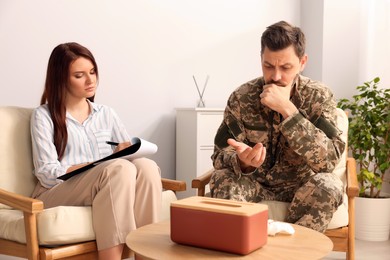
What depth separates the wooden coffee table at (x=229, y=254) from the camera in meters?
1.52

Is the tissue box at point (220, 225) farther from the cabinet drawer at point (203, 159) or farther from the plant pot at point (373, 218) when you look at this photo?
the plant pot at point (373, 218)

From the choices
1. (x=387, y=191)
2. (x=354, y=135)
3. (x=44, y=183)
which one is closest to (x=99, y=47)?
(x=44, y=183)

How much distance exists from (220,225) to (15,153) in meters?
1.35

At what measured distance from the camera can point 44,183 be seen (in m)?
2.42

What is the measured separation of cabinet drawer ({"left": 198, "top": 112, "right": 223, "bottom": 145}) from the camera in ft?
13.0

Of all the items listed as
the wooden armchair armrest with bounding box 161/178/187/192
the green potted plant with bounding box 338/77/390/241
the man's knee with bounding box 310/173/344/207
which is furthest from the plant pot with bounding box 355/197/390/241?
the wooden armchair armrest with bounding box 161/178/187/192

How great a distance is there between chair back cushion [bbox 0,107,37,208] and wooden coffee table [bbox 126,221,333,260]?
3.21ft

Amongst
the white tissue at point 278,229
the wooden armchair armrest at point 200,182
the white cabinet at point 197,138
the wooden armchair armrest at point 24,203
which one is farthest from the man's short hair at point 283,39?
the white cabinet at point 197,138

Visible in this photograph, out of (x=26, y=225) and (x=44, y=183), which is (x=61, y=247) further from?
(x=44, y=183)

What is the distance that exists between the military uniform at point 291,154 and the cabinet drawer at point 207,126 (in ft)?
4.46

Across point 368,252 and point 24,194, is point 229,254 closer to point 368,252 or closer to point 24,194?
point 24,194

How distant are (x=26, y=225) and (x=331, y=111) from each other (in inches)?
58.1

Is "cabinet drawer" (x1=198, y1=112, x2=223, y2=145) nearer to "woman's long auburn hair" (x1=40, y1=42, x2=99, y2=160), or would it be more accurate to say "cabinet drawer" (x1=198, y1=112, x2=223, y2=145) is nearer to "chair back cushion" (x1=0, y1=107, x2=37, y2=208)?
"woman's long auburn hair" (x1=40, y1=42, x2=99, y2=160)

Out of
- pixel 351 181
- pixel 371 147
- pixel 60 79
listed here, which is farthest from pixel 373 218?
pixel 60 79
